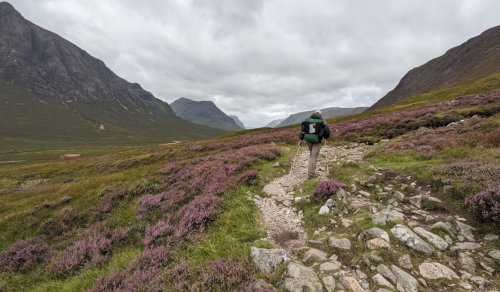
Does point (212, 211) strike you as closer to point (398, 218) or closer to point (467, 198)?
point (398, 218)

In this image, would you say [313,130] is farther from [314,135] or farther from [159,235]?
[159,235]

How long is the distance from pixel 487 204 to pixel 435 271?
3.18 meters

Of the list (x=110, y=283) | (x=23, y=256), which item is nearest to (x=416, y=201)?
(x=110, y=283)

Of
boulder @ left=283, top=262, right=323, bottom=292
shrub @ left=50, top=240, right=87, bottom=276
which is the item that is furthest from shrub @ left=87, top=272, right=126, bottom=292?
boulder @ left=283, top=262, right=323, bottom=292

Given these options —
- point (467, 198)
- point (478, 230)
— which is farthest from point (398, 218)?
point (467, 198)

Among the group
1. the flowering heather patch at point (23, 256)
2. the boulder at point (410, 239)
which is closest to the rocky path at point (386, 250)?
the boulder at point (410, 239)

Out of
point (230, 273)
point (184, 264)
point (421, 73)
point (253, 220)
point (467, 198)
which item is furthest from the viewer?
point (421, 73)

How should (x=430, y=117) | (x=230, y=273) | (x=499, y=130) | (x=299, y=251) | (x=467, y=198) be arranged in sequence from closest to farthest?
(x=230, y=273) → (x=299, y=251) → (x=467, y=198) → (x=499, y=130) → (x=430, y=117)

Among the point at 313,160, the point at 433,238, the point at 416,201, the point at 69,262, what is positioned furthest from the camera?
the point at 313,160

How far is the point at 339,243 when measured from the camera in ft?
18.3

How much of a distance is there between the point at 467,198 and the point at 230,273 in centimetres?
745

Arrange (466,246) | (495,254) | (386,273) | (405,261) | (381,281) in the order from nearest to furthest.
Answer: (381,281)
(386,273)
(495,254)
(405,261)
(466,246)

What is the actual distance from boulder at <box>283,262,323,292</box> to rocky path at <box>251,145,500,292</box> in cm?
2

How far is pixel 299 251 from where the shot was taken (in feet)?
18.6
